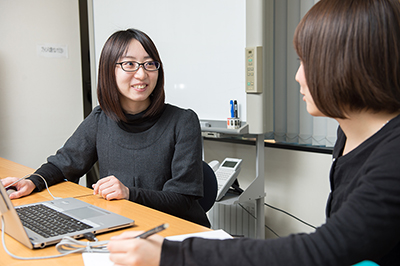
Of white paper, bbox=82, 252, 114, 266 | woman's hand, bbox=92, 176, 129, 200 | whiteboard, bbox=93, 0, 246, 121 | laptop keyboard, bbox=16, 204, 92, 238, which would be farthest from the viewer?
whiteboard, bbox=93, 0, 246, 121

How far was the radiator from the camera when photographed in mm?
2170

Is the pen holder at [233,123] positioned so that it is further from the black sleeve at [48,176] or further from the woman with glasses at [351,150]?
the woman with glasses at [351,150]

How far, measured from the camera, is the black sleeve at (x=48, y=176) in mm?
1337

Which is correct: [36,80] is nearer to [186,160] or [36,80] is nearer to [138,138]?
[138,138]

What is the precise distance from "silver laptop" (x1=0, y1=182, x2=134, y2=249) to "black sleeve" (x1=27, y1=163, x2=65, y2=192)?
261 millimetres

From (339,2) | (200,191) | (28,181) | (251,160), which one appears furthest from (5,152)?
(339,2)

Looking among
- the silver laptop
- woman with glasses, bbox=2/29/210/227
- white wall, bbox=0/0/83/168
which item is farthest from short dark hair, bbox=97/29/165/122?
white wall, bbox=0/0/83/168

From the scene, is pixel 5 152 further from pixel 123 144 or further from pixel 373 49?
pixel 373 49

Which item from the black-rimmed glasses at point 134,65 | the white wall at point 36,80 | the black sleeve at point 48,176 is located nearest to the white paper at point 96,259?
the black sleeve at point 48,176

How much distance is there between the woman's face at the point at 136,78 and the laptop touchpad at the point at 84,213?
52 centimetres

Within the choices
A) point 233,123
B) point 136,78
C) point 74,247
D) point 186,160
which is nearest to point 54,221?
point 74,247

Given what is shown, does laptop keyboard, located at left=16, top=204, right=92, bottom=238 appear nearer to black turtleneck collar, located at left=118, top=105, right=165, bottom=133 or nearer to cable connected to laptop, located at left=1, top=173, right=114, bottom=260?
cable connected to laptop, located at left=1, top=173, right=114, bottom=260

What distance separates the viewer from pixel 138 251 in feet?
1.87

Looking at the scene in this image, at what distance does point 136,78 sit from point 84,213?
0.59 meters
